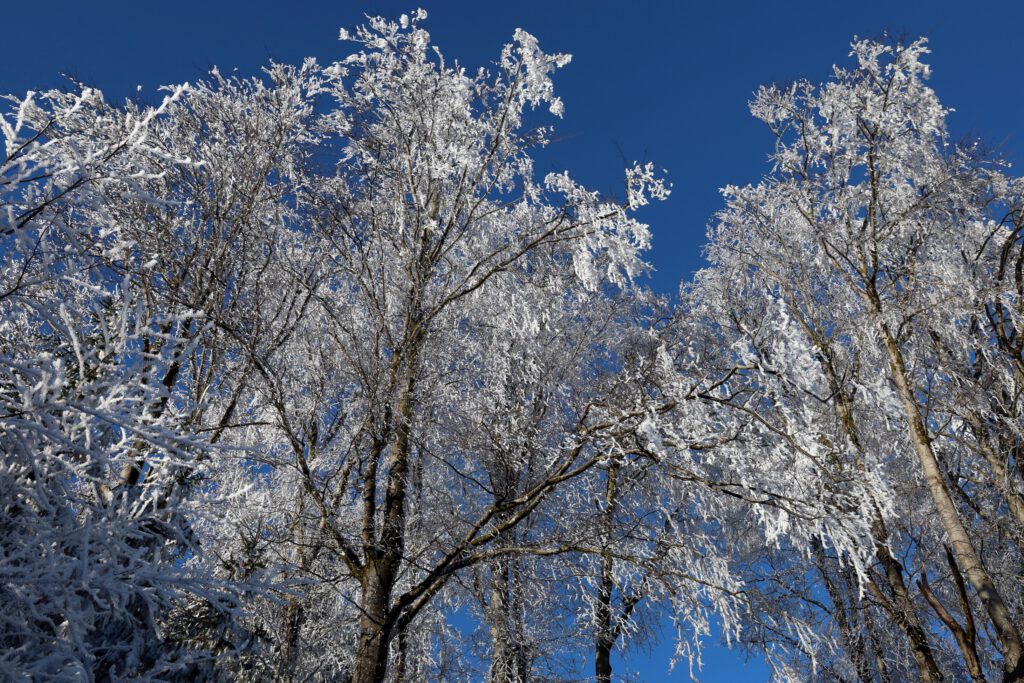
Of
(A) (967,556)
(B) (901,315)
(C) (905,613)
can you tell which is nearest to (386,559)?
(A) (967,556)

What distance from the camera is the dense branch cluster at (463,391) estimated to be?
12.5 feet

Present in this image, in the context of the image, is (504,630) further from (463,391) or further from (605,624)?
(463,391)

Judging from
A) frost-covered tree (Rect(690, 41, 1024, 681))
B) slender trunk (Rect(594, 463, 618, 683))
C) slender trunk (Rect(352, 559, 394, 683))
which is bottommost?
slender trunk (Rect(352, 559, 394, 683))

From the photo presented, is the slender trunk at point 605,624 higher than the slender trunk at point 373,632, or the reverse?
the slender trunk at point 605,624

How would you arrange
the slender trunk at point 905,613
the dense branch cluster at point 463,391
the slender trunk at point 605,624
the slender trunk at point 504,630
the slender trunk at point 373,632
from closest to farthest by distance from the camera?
the dense branch cluster at point 463,391, the slender trunk at point 373,632, the slender trunk at point 905,613, the slender trunk at point 504,630, the slender trunk at point 605,624

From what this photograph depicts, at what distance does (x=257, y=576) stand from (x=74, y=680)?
102 cm

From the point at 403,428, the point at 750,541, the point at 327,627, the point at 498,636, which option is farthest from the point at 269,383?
the point at 750,541

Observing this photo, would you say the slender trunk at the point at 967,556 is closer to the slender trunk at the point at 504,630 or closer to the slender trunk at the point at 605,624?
the slender trunk at the point at 605,624

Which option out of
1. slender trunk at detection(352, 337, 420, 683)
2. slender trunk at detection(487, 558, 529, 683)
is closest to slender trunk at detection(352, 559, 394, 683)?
slender trunk at detection(352, 337, 420, 683)

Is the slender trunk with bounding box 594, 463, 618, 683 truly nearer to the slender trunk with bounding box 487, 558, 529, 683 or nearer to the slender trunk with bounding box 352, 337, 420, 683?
the slender trunk with bounding box 487, 558, 529, 683

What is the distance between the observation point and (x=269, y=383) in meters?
5.03

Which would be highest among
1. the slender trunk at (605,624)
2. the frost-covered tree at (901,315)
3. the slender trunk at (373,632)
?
the frost-covered tree at (901,315)

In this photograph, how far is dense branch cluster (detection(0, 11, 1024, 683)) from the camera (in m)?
3.81

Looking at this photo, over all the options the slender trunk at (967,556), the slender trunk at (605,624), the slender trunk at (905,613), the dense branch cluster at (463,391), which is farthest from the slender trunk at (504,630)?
the slender trunk at (967,556)
